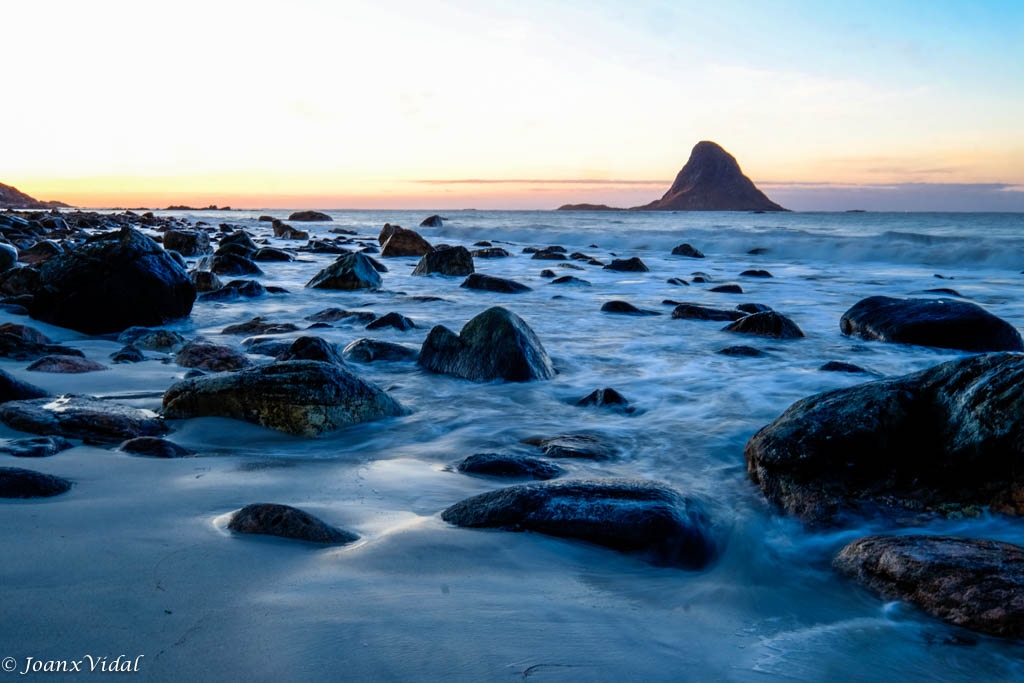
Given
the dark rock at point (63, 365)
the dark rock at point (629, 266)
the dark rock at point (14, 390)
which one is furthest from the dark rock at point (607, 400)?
the dark rock at point (629, 266)

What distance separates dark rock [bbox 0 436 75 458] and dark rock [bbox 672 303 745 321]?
6177 mm

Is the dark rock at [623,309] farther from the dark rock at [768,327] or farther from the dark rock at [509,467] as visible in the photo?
the dark rock at [509,467]

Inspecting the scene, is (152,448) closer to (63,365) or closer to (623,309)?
(63,365)

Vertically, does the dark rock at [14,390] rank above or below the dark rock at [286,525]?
above

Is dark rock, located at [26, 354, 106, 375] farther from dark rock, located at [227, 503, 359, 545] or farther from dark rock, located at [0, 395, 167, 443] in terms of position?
dark rock, located at [227, 503, 359, 545]

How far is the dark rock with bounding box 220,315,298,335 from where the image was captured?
6.58 metres

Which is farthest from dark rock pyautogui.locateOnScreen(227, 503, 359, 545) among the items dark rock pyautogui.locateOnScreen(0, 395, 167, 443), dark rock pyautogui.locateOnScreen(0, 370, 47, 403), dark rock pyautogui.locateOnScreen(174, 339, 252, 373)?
dark rock pyautogui.locateOnScreen(174, 339, 252, 373)

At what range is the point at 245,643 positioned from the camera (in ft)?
5.01

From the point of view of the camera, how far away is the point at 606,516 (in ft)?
7.89

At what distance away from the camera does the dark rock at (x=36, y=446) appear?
2.78 m

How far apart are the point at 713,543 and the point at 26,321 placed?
20.3ft

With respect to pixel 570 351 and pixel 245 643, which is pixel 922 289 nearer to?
pixel 570 351

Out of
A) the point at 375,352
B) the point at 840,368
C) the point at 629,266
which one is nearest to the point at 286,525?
the point at 375,352

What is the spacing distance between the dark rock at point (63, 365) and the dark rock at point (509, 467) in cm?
272
